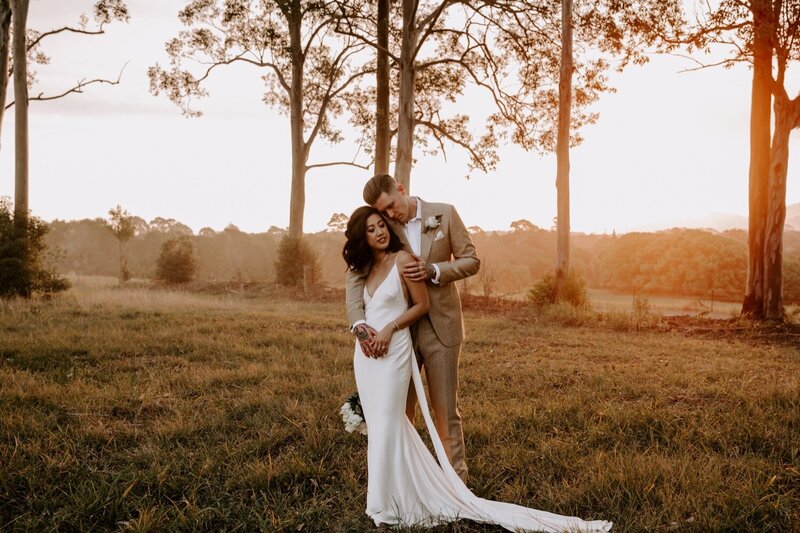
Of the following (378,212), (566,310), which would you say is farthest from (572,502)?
(566,310)

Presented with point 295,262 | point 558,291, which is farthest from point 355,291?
point 295,262

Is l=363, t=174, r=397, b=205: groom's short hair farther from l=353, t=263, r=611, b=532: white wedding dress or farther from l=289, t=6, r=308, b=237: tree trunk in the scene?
l=289, t=6, r=308, b=237: tree trunk

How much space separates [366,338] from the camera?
3.29m

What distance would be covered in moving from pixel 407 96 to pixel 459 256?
12.4 metres

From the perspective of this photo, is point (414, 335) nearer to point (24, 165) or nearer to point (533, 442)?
point (533, 442)

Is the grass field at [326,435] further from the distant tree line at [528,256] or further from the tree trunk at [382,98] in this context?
the tree trunk at [382,98]

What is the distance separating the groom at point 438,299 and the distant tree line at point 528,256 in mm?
11116

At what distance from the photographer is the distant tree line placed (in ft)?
95.1

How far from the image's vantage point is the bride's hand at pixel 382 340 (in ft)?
10.6

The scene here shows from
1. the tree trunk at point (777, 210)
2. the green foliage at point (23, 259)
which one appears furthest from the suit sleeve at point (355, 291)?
the green foliage at point (23, 259)

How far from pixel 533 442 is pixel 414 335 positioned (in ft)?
5.32

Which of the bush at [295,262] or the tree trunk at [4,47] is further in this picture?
the bush at [295,262]

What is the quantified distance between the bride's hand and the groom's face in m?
0.76

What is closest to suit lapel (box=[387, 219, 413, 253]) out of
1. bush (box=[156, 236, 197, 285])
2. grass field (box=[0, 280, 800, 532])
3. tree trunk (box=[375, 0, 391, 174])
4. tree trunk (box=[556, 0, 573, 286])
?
grass field (box=[0, 280, 800, 532])
